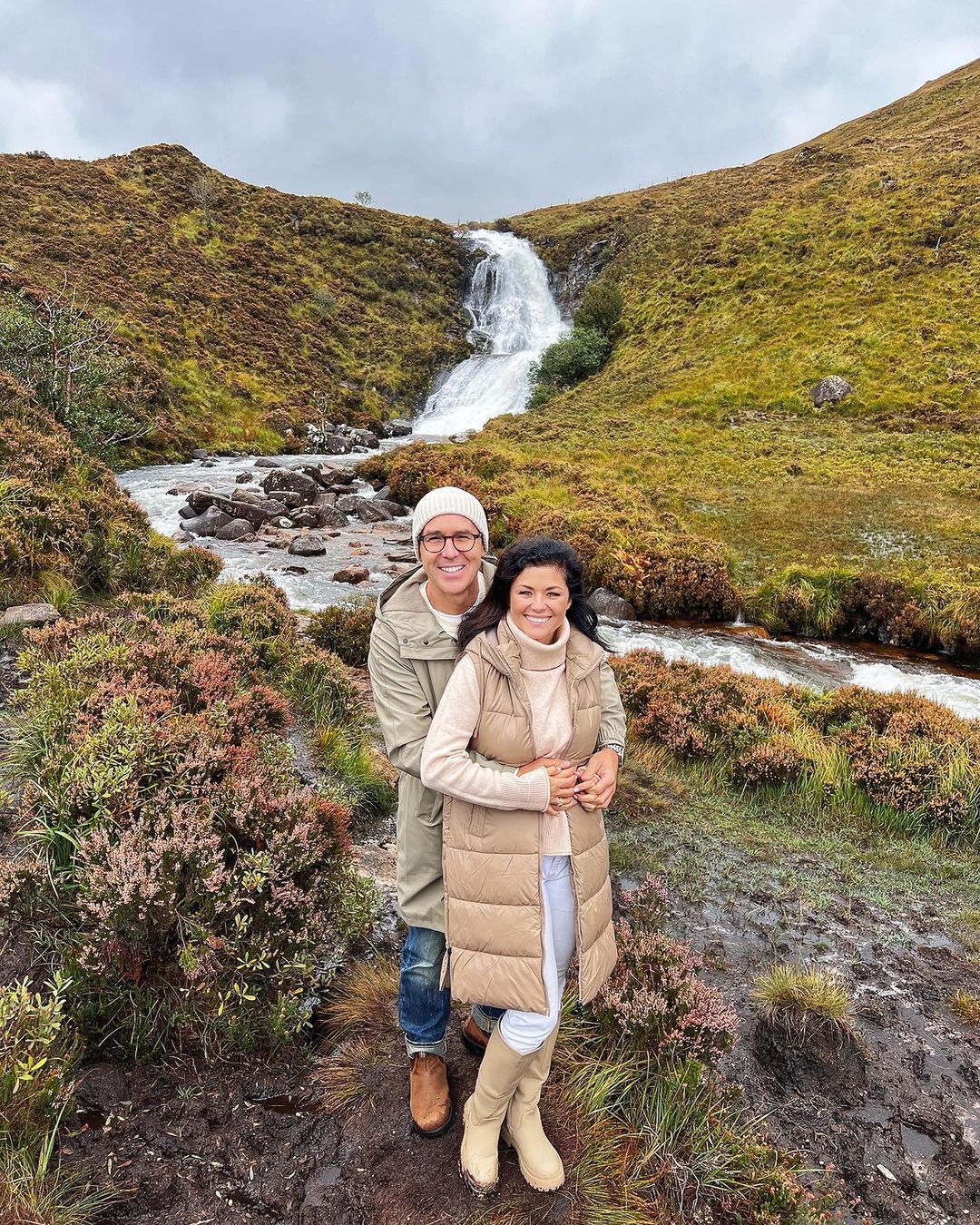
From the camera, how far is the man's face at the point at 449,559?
8.07ft

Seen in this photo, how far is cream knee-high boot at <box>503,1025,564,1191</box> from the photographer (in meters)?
2.35

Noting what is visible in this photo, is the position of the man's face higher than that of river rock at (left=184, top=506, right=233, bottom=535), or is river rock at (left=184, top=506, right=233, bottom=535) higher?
the man's face

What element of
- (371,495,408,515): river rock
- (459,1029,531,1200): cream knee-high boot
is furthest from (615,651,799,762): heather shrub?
(371,495,408,515): river rock

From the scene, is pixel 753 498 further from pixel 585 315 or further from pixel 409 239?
pixel 409 239

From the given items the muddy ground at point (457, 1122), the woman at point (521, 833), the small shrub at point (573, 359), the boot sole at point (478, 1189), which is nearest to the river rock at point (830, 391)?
the small shrub at point (573, 359)

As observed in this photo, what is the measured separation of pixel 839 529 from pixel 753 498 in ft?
12.9

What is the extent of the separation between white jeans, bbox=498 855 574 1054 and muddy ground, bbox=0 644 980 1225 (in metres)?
0.70

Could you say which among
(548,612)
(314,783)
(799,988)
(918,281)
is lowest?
(799,988)

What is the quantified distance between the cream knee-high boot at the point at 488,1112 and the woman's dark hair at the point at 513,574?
58.4 inches

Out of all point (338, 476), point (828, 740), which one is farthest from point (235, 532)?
point (828, 740)

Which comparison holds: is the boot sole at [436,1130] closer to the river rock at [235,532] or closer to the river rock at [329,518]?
the river rock at [235,532]

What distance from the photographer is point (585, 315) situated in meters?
45.6

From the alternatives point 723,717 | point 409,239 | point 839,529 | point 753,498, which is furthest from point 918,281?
point 409,239

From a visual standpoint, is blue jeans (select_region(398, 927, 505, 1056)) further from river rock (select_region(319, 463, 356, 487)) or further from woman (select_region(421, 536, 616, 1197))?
river rock (select_region(319, 463, 356, 487))
